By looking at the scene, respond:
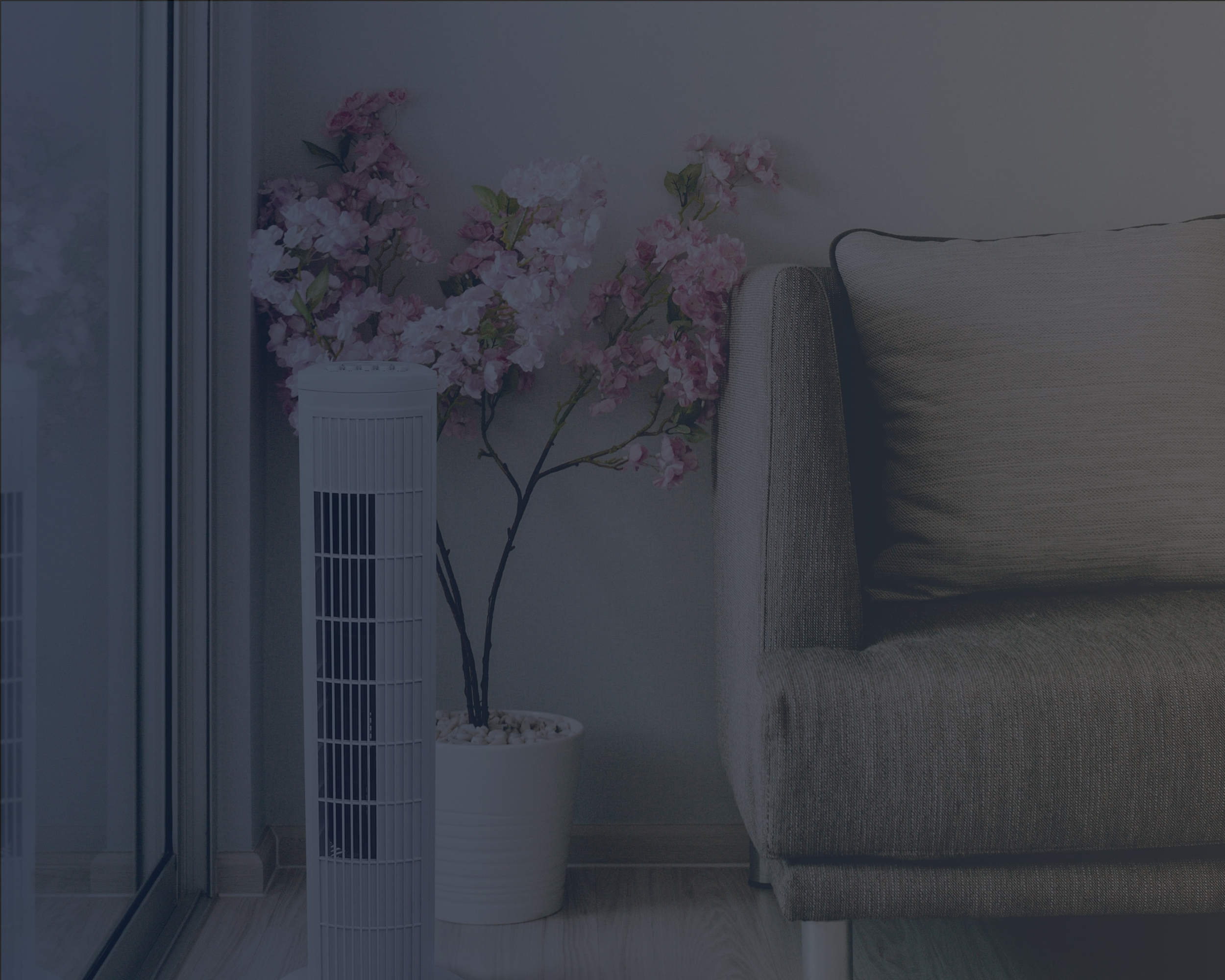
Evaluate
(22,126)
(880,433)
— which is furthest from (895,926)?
(22,126)

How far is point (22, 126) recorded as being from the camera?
933mm

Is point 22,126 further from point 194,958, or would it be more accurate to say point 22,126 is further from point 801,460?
point 194,958

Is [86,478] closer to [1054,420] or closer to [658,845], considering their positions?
[658,845]

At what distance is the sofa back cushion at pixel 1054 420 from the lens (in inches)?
48.6

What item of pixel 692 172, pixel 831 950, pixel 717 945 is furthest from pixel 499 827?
pixel 692 172

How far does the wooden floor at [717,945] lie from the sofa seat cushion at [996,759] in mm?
372

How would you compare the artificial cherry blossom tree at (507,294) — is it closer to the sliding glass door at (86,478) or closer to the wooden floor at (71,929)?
the sliding glass door at (86,478)

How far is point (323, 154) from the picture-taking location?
1.50m

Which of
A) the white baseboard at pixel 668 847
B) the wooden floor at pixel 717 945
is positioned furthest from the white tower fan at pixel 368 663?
the white baseboard at pixel 668 847

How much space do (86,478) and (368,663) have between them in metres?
0.38

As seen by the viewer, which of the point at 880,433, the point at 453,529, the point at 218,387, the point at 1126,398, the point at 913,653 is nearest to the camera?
the point at 913,653

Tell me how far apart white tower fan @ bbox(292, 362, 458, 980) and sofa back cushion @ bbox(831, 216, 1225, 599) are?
23.4 inches

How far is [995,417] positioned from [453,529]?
83cm

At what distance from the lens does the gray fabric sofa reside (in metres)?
1.00
